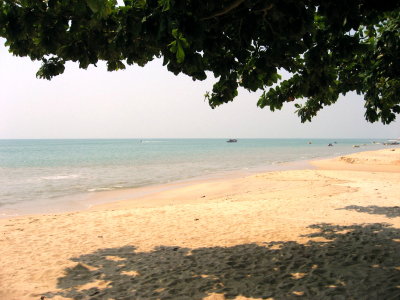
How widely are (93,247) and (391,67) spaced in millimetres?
6807

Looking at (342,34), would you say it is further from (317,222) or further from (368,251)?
(317,222)

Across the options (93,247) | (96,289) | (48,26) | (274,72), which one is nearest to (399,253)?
(274,72)

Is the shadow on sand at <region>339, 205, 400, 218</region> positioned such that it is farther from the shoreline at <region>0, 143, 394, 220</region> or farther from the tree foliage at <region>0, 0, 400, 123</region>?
the shoreline at <region>0, 143, 394, 220</region>

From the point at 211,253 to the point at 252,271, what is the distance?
49.1 inches

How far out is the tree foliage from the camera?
135 inches

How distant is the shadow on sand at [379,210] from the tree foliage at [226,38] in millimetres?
3595

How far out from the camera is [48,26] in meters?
4.02

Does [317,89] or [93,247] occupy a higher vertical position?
[317,89]

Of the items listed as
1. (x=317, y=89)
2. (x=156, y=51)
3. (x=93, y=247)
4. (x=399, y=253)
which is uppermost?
(x=156, y=51)

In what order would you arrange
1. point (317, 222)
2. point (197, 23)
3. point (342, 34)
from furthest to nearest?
point (317, 222) < point (342, 34) < point (197, 23)

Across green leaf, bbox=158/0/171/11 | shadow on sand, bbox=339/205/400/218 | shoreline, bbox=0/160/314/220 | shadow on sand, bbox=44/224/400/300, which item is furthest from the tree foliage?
shoreline, bbox=0/160/314/220

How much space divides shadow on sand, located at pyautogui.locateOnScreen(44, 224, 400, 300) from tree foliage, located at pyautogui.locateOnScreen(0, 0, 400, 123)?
2.68 m

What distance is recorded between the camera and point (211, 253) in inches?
248

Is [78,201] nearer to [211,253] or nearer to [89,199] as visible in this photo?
[89,199]
